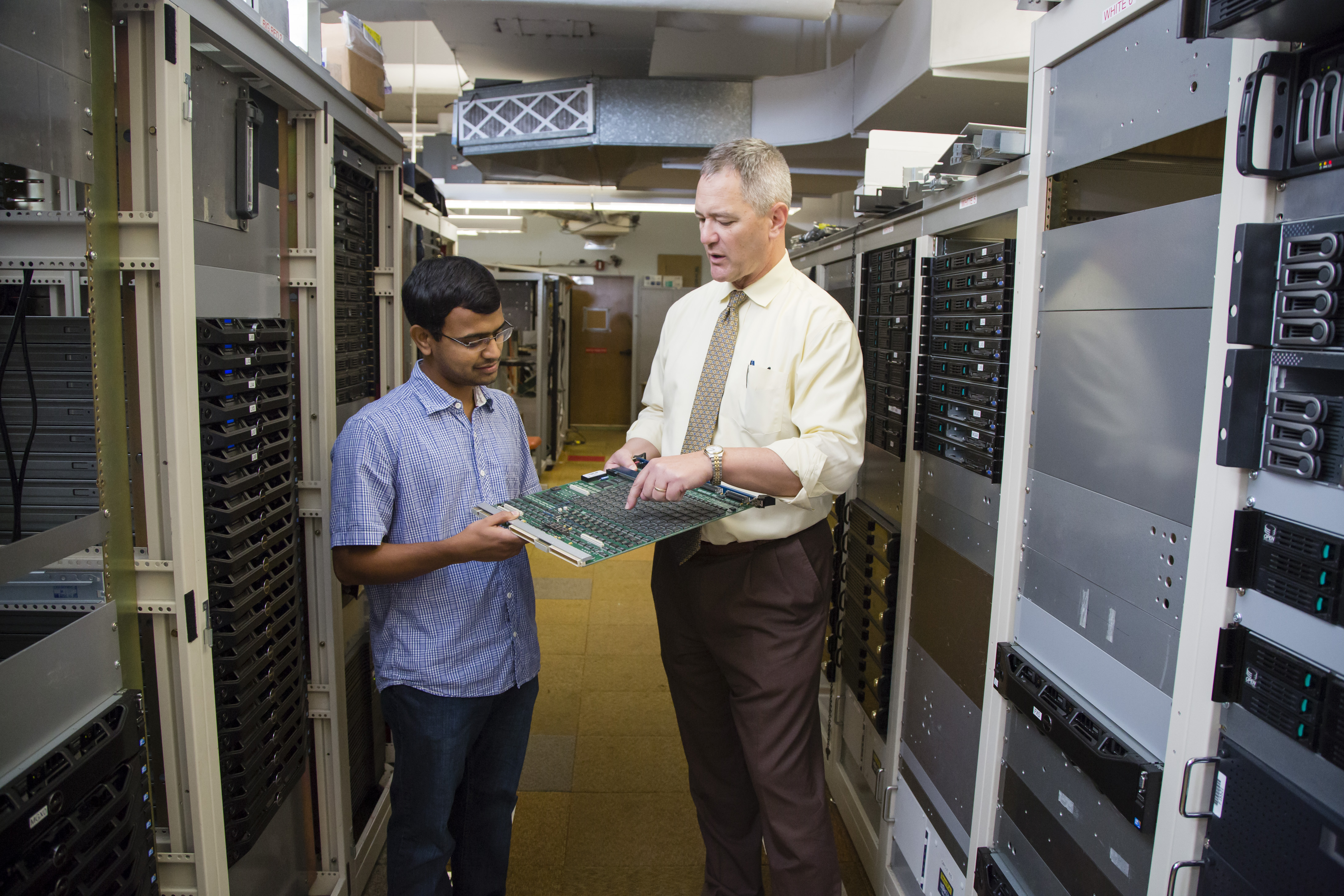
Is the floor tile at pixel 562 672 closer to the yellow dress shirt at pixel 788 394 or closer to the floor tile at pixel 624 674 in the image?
the floor tile at pixel 624 674

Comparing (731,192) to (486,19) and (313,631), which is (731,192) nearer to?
(313,631)

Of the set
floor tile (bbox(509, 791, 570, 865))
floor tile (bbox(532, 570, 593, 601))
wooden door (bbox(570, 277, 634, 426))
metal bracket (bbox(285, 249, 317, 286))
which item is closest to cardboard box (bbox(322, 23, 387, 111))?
metal bracket (bbox(285, 249, 317, 286))

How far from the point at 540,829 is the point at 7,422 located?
187cm

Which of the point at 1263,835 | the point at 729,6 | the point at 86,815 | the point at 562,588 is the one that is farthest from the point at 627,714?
the point at 729,6

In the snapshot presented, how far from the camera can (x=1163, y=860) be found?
3.43ft

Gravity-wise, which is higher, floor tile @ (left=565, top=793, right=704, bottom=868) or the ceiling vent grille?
the ceiling vent grille

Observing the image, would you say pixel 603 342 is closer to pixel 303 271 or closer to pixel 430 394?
pixel 303 271

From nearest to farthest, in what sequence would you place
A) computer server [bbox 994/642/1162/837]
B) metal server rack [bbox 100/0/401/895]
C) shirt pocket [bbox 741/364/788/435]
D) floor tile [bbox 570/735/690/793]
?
computer server [bbox 994/642/1162/837] < metal server rack [bbox 100/0/401/895] < shirt pocket [bbox 741/364/788/435] < floor tile [bbox 570/735/690/793]

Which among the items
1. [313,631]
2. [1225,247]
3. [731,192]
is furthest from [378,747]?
[1225,247]

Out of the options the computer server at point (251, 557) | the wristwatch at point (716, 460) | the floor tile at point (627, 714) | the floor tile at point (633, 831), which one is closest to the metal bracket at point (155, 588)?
the computer server at point (251, 557)

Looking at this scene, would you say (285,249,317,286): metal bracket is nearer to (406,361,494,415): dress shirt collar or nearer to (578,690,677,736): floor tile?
(406,361,494,415): dress shirt collar

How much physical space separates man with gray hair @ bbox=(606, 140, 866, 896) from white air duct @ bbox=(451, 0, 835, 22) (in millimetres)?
1617

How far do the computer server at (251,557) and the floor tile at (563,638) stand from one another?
199 centimetres

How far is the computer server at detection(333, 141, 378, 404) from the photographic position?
2082mm
